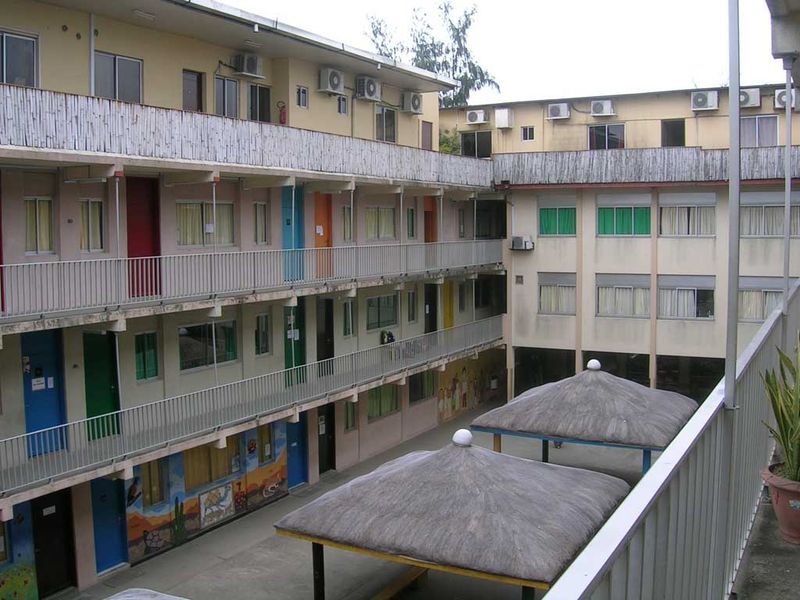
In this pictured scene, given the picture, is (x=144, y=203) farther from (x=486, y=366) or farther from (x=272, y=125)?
(x=486, y=366)

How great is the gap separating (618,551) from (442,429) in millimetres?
32278

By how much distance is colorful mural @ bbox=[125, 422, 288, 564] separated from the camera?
2105 cm

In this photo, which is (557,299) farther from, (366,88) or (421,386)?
(366,88)

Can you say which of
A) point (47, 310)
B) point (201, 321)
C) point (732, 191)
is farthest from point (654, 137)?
point (732, 191)

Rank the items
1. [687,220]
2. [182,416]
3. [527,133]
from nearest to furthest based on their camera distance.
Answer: [182,416]
[687,220]
[527,133]

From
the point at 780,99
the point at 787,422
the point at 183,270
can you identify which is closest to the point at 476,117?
the point at 780,99

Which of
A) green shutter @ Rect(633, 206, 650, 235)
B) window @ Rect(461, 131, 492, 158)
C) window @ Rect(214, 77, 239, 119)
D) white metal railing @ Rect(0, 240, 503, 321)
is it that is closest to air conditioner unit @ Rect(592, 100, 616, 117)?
green shutter @ Rect(633, 206, 650, 235)

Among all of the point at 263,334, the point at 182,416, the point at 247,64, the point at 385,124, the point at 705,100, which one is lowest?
the point at 182,416

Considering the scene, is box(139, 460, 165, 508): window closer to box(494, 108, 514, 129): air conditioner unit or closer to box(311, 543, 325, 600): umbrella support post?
box(311, 543, 325, 600): umbrella support post

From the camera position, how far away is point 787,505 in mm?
5875

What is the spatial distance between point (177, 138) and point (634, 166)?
770 inches

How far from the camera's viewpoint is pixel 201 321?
74.8 ft

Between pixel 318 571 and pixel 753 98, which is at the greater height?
pixel 753 98

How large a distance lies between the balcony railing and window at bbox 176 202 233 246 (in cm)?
182
